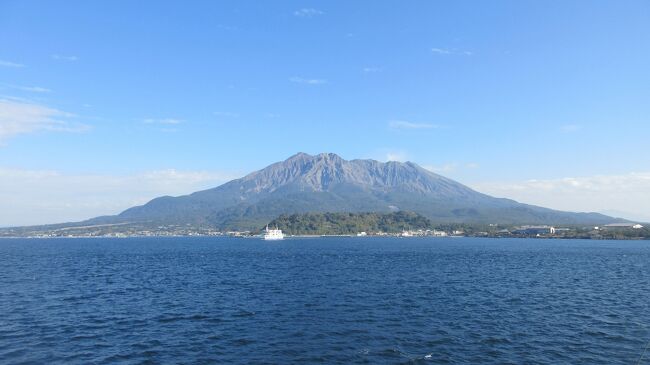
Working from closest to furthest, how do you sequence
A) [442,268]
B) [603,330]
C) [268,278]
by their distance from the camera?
[603,330] < [268,278] < [442,268]

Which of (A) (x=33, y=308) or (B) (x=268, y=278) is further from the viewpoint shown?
(B) (x=268, y=278)

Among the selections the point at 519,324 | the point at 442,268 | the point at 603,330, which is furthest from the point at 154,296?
the point at 442,268

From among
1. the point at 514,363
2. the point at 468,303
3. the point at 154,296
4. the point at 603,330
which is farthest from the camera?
the point at 154,296

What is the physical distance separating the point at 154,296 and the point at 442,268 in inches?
1686

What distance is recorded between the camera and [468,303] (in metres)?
38.2

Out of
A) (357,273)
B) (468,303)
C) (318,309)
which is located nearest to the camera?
(318,309)

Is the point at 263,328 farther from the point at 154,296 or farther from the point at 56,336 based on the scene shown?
the point at 154,296

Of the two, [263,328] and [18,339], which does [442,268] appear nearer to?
[263,328]

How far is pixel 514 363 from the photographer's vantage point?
885 inches

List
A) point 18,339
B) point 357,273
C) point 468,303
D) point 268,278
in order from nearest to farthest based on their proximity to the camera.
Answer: point 18,339, point 468,303, point 268,278, point 357,273

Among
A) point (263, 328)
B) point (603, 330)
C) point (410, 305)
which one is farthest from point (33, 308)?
point (603, 330)

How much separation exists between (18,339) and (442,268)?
5520 cm

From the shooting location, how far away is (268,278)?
55781 mm

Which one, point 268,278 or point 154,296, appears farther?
point 268,278
